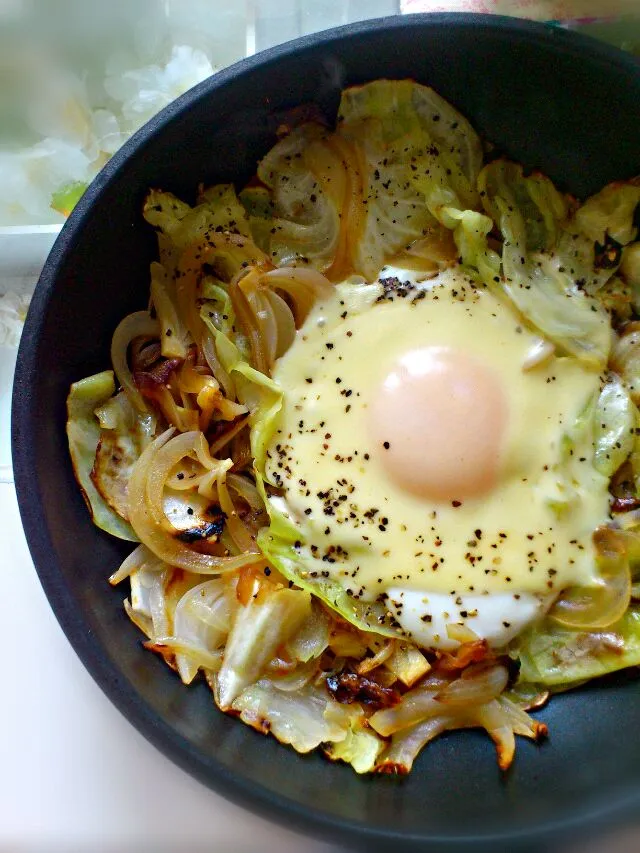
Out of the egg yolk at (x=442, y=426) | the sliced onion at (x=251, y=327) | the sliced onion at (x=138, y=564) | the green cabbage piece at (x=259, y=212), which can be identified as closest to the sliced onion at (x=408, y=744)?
the egg yolk at (x=442, y=426)

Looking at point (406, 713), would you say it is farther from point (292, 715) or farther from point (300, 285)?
point (300, 285)

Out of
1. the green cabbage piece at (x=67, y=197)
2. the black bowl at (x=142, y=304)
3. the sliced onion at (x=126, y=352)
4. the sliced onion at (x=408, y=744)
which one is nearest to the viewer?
the black bowl at (x=142, y=304)

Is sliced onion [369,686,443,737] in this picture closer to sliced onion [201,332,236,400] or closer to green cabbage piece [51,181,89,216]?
sliced onion [201,332,236,400]

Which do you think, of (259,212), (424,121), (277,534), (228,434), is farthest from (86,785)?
(424,121)

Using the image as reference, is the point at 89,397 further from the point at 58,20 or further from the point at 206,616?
the point at 58,20

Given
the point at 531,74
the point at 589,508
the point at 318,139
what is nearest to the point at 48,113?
the point at 318,139

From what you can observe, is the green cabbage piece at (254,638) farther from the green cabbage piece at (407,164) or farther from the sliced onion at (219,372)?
the green cabbage piece at (407,164)

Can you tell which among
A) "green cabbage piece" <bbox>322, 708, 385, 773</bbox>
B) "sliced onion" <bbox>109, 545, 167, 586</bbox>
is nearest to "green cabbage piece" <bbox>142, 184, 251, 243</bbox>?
"sliced onion" <bbox>109, 545, 167, 586</bbox>
